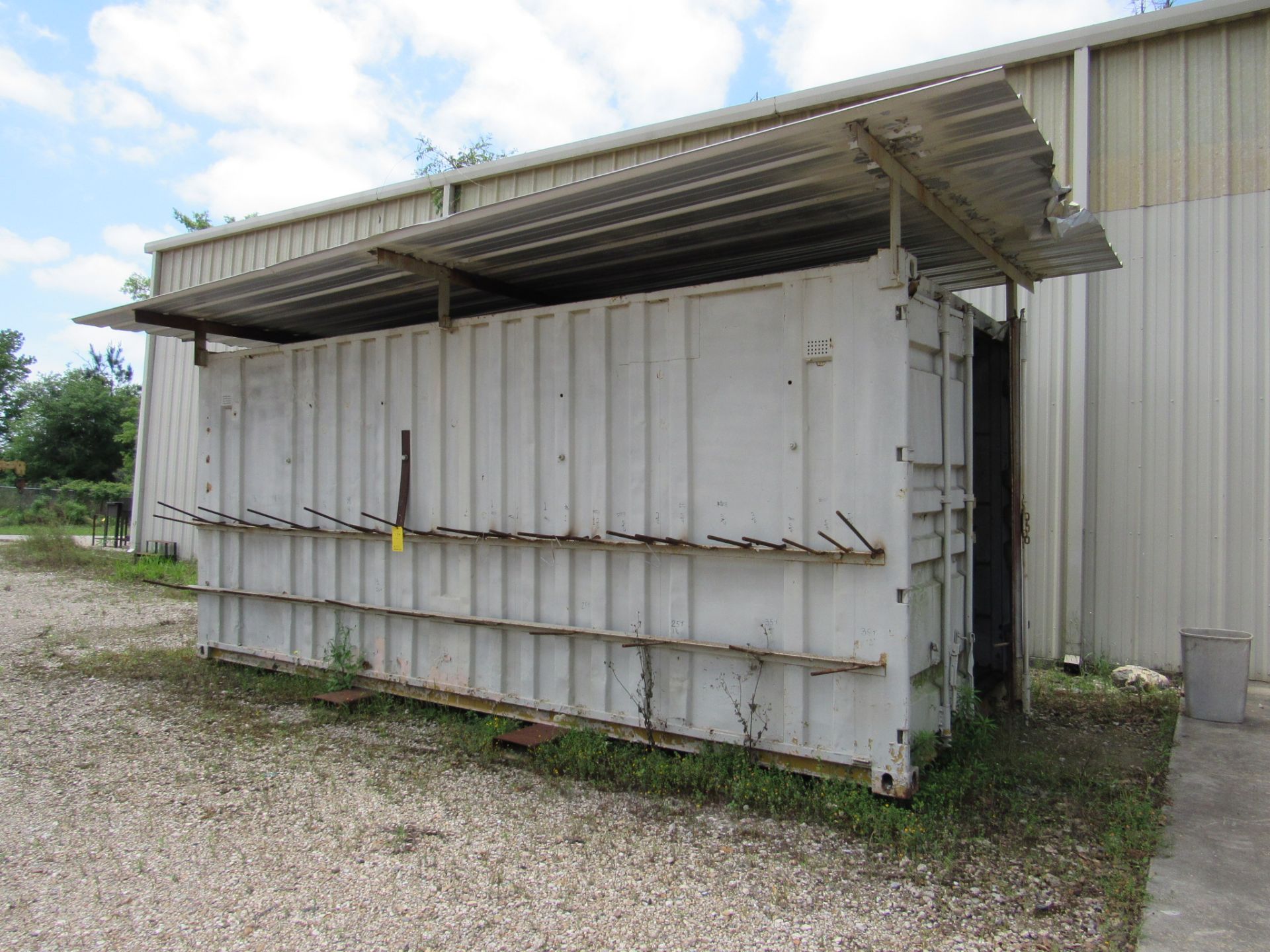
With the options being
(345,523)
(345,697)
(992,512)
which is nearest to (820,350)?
(992,512)

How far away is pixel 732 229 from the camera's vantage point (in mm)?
5125

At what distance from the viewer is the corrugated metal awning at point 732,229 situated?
153 inches

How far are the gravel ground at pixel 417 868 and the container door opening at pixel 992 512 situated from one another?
→ 111 inches

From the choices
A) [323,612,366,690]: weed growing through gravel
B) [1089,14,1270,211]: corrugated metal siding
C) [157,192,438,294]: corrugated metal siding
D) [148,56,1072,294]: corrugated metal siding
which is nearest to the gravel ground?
[323,612,366,690]: weed growing through gravel

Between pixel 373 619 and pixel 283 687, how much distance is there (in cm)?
105

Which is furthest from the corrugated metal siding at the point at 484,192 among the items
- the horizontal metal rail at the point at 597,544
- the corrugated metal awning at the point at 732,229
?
the horizontal metal rail at the point at 597,544

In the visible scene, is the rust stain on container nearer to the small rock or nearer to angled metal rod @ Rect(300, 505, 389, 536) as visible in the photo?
angled metal rod @ Rect(300, 505, 389, 536)

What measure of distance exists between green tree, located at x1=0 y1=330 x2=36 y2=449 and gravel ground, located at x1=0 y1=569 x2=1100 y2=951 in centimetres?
4926

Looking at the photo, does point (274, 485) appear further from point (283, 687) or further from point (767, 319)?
point (767, 319)

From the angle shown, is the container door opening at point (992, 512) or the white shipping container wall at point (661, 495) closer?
the white shipping container wall at point (661, 495)

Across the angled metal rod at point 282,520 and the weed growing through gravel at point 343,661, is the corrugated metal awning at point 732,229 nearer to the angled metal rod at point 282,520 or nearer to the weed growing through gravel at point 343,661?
the angled metal rod at point 282,520

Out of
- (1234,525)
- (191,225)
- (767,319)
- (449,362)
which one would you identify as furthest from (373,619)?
(191,225)

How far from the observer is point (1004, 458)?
6.19 metres

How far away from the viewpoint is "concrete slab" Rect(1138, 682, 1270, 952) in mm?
3025
